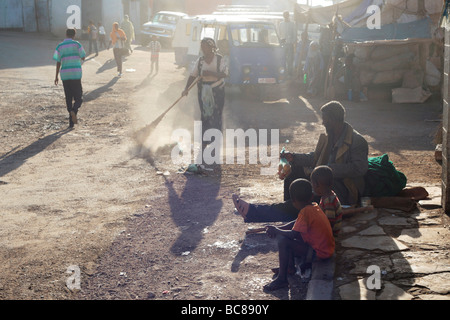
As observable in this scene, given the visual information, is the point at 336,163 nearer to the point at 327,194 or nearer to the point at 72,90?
the point at 327,194

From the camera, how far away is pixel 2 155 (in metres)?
9.23

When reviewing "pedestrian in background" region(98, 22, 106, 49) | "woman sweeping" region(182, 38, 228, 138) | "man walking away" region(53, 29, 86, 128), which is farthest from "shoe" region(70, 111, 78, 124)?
"pedestrian in background" region(98, 22, 106, 49)

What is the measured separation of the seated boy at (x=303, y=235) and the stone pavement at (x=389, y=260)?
6.5 inches

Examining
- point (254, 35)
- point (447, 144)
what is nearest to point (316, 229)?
point (447, 144)

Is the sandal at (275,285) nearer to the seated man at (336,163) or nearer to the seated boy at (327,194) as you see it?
the seated boy at (327,194)

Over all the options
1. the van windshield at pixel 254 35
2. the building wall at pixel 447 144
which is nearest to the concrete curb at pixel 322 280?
the building wall at pixel 447 144

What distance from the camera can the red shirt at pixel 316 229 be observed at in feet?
14.4

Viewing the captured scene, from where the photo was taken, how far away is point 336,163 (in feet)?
17.6

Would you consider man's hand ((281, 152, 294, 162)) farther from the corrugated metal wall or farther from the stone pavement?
the corrugated metal wall

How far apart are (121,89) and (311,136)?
7138 mm

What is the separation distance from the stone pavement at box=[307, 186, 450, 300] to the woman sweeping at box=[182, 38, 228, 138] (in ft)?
12.3
